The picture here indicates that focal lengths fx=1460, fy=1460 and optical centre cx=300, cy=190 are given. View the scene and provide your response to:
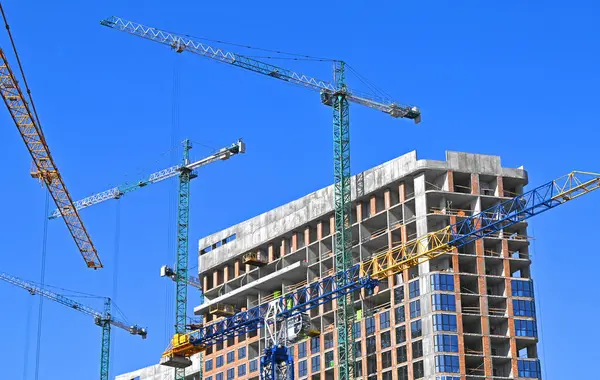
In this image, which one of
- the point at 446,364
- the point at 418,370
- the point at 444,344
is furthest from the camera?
the point at 418,370

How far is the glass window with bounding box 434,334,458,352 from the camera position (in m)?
198

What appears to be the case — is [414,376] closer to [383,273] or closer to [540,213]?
[383,273]

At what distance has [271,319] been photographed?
586 ft

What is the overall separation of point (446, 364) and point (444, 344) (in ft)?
9.52

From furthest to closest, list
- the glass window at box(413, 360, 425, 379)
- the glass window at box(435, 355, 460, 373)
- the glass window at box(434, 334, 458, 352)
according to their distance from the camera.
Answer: the glass window at box(413, 360, 425, 379)
the glass window at box(434, 334, 458, 352)
the glass window at box(435, 355, 460, 373)

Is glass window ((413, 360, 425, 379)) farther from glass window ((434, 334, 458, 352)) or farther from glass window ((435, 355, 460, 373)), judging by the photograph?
glass window ((434, 334, 458, 352))

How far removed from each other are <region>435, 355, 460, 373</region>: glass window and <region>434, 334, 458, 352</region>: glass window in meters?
1.08

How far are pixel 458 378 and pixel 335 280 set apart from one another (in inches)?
862

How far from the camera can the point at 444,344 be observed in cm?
19825

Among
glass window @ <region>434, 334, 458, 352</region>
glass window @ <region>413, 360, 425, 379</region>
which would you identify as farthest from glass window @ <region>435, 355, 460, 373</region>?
glass window @ <region>413, 360, 425, 379</region>

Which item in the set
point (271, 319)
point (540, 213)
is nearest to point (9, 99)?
point (271, 319)

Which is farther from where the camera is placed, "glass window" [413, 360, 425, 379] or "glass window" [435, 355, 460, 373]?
"glass window" [413, 360, 425, 379]

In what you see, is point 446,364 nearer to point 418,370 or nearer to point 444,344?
point 444,344

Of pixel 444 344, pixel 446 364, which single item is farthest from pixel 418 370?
pixel 444 344
